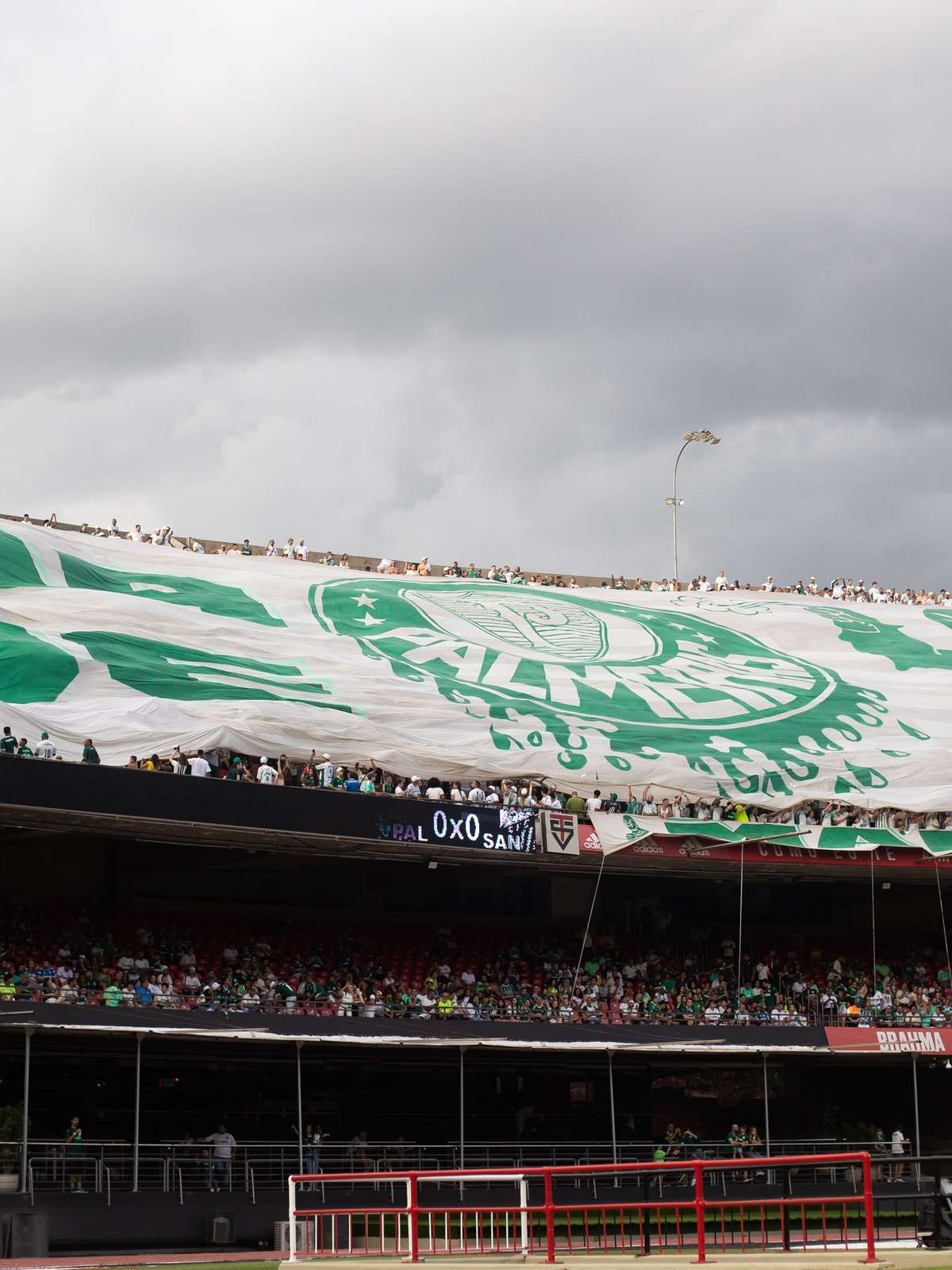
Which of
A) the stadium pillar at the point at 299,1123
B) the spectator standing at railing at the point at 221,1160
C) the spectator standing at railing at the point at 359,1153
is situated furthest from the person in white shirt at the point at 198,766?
the spectator standing at railing at the point at 359,1153

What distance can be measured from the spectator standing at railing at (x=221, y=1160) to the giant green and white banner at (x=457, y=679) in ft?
26.9

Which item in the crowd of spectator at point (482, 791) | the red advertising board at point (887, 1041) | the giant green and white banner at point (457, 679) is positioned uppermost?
the giant green and white banner at point (457, 679)

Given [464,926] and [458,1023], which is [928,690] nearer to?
[464,926]

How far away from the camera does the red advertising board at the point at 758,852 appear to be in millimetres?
38938

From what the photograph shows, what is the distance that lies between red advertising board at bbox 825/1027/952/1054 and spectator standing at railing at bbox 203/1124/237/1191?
1424 centimetres

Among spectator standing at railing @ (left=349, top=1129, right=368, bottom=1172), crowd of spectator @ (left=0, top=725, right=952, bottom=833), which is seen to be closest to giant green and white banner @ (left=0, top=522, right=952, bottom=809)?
crowd of spectator @ (left=0, top=725, right=952, bottom=833)

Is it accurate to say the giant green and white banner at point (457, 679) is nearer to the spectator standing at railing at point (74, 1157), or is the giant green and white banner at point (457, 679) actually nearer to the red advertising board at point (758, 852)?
the red advertising board at point (758, 852)

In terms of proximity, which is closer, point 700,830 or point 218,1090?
point 218,1090

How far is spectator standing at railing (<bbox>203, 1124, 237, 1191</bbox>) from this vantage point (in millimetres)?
30000

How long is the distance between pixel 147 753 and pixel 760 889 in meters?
19.1

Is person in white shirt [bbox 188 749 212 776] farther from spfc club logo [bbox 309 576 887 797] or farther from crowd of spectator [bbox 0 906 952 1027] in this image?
spfc club logo [bbox 309 576 887 797]

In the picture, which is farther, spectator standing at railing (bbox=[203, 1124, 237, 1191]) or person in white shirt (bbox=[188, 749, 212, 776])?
person in white shirt (bbox=[188, 749, 212, 776])

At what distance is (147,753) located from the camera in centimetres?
3481

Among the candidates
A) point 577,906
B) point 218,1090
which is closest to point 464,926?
point 577,906
